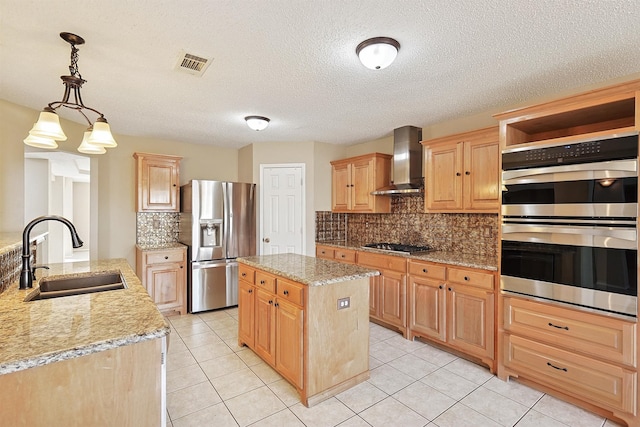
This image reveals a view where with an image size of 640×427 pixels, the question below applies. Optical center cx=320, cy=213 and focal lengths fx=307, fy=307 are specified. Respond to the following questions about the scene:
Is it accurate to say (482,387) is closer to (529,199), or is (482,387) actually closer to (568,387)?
(568,387)

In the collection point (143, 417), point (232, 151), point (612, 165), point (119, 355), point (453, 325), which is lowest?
point (453, 325)

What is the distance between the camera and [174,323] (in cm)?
374

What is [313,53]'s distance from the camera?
2.06 meters

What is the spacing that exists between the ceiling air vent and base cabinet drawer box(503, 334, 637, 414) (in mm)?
3129

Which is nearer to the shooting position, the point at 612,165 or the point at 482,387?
the point at 612,165

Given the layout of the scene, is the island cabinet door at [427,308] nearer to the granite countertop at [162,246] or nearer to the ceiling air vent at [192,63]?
the ceiling air vent at [192,63]

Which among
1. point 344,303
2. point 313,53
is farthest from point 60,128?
point 344,303

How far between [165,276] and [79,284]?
5.98 ft

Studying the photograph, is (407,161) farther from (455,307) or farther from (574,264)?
(574,264)

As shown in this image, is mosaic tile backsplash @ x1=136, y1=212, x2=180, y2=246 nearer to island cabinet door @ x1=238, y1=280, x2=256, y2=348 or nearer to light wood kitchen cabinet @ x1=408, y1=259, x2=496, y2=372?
island cabinet door @ x1=238, y1=280, x2=256, y2=348

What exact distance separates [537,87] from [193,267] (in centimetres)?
417

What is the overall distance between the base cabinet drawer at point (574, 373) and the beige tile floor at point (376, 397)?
0.13 metres

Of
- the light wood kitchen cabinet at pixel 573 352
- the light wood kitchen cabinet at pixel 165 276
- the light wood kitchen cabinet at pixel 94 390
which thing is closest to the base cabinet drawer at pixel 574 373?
the light wood kitchen cabinet at pixel 573 352

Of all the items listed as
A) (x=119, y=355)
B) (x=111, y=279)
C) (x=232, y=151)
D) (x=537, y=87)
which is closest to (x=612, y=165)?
(x=537, y=87)
